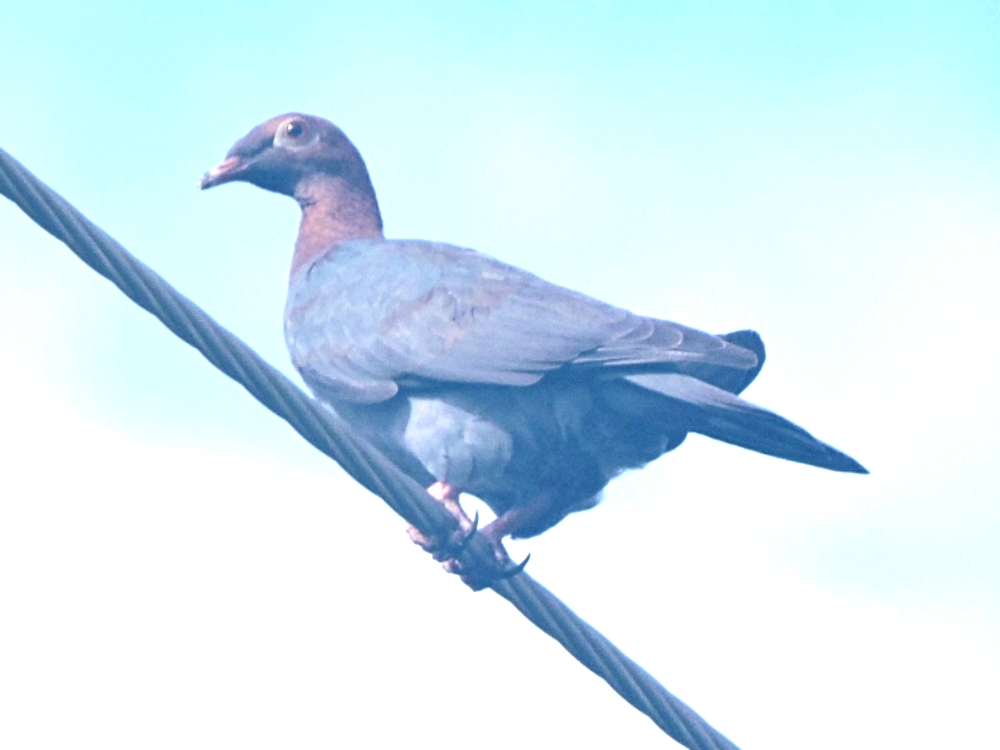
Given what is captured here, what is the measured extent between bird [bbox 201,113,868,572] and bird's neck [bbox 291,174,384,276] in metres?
0.86

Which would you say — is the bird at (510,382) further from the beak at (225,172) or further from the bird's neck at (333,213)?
the beak at (225,172)

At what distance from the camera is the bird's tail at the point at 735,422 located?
4797 mm

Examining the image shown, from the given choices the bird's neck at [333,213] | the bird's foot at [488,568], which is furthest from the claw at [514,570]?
the bird's neck at [333,213]

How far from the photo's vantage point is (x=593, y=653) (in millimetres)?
4133

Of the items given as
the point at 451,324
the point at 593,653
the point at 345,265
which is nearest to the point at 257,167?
the point at 345,265

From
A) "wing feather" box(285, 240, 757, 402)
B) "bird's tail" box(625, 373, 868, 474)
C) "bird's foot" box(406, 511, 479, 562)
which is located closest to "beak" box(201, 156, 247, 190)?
"wing feather" box(285, 240, 757, 402)

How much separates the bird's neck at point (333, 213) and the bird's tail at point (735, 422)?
2.27 metres

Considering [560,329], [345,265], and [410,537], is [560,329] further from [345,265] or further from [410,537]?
[345,265]

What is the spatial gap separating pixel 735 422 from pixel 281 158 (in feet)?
10.2

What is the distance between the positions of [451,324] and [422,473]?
547mm

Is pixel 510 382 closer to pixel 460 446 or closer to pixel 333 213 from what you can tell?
pixel 460 446

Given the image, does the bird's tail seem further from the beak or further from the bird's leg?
the beak

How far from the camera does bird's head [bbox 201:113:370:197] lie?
729 centimetres

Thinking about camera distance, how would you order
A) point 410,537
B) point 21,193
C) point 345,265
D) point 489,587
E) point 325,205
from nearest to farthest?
point 21,193 → point 489,587 → point 410,537 → point 345,265 → point 325,205
